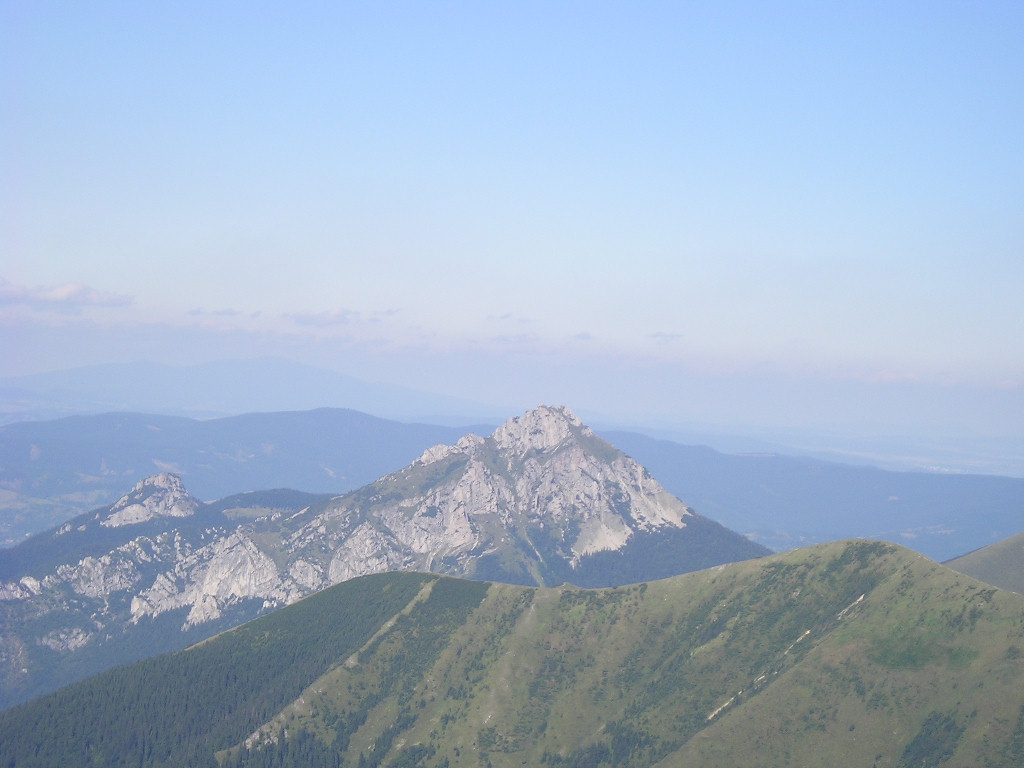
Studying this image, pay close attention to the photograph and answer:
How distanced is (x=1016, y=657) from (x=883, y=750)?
34.8m

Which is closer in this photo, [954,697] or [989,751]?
[989,751]

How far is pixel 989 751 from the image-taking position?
18062 centimetres

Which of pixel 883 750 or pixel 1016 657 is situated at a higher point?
pixel 1016 657

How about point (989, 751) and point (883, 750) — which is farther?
point (883, 750)

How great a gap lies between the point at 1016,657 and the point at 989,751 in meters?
26.0

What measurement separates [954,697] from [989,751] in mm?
18515

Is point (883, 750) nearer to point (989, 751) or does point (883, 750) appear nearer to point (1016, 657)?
point (989, 751)

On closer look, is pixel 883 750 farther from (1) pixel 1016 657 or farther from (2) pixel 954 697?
(1) pixel 1016 657

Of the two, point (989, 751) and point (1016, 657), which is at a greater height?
point (1016, 657)

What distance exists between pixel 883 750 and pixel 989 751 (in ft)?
75.3

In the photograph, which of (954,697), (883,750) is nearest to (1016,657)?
(954,697)

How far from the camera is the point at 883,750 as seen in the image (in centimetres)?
19762
